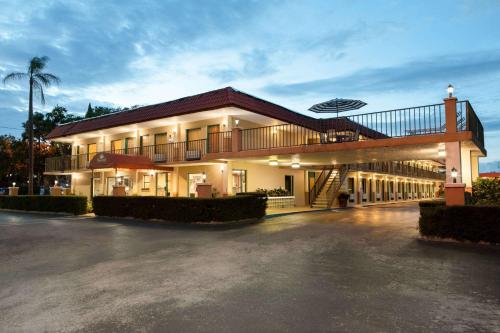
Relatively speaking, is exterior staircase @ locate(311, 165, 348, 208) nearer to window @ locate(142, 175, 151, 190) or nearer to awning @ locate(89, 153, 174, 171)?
window @ locate(142, 175, 151, 190)

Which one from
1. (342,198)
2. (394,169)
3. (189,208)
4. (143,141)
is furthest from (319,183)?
(189,208)

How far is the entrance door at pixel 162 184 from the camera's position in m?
23.4

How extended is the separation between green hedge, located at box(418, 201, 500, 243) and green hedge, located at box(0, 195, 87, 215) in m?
18.3

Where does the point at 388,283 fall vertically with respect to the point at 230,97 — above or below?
below

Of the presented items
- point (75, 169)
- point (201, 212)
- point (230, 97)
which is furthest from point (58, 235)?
point (75, 169)

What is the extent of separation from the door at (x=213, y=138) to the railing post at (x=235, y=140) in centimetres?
233

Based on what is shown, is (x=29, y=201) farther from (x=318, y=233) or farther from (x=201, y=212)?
(x=318, y=233)

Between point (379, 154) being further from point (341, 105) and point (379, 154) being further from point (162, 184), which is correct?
point (162, 184)

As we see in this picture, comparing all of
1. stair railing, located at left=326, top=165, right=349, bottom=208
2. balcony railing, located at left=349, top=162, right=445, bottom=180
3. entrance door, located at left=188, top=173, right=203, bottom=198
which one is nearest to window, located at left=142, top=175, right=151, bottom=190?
entrance door, located at left=188, top=173, right=203, bottom=198

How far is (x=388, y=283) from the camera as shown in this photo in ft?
19.0

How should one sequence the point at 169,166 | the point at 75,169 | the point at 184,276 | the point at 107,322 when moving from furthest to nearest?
1. the point at 75,169
2. the point at 169,166
3. the point at 184,276
4. the point at 107,322

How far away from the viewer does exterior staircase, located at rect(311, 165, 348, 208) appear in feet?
82.6

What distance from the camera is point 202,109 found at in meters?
19.0

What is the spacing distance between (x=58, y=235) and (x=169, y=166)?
1124 centimetres
